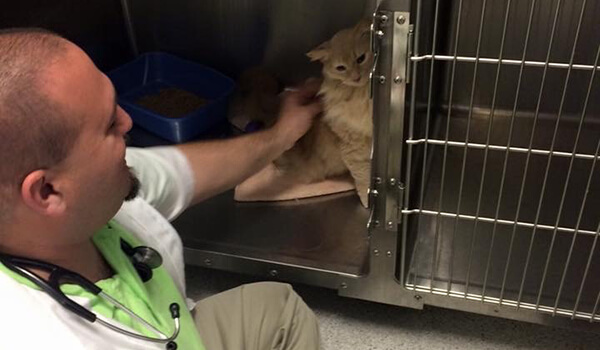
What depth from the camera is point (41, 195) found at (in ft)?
2.08

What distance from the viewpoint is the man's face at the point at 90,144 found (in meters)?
0.63

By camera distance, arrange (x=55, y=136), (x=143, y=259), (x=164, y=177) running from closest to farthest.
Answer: (x=55, y=136)
(x=143, y=259)
(x=164, y=177)

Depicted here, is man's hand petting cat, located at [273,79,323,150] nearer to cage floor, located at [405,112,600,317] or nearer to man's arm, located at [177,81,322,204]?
man's arm, located at [177,81,322,204]

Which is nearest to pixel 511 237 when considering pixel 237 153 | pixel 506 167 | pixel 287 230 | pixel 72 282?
pixel 506 167

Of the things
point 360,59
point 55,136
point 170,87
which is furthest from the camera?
point 170,87

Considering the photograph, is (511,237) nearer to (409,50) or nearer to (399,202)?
(399,202)

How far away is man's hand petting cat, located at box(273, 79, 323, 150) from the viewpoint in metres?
Result: 1.22

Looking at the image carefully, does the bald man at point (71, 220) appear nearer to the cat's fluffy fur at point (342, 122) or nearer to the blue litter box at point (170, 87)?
the cat's fluffy fur at point (342, 122)

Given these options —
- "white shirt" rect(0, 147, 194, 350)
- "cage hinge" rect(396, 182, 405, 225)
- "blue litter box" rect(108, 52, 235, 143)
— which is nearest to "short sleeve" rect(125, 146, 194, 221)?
"white shirt" rect(0, 147, 194, 350)

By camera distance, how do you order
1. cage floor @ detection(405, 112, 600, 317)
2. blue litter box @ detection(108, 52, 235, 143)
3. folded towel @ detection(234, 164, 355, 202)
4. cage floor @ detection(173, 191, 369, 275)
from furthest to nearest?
blue litter box @ detection(108, 52, 235, 143), folded towel @ detection(234, 164, 355, 202), cage floor @ detection(173, 191, 369, 275), cage floor @ detection(405, 112, 600, 317)

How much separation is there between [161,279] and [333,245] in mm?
506

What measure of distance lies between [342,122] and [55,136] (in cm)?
76

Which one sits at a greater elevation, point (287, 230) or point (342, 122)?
point (342, 122)

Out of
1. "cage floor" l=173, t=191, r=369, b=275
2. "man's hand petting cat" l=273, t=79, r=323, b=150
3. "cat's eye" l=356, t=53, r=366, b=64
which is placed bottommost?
"cage floor" l=173, t=191, r=369, b=275
